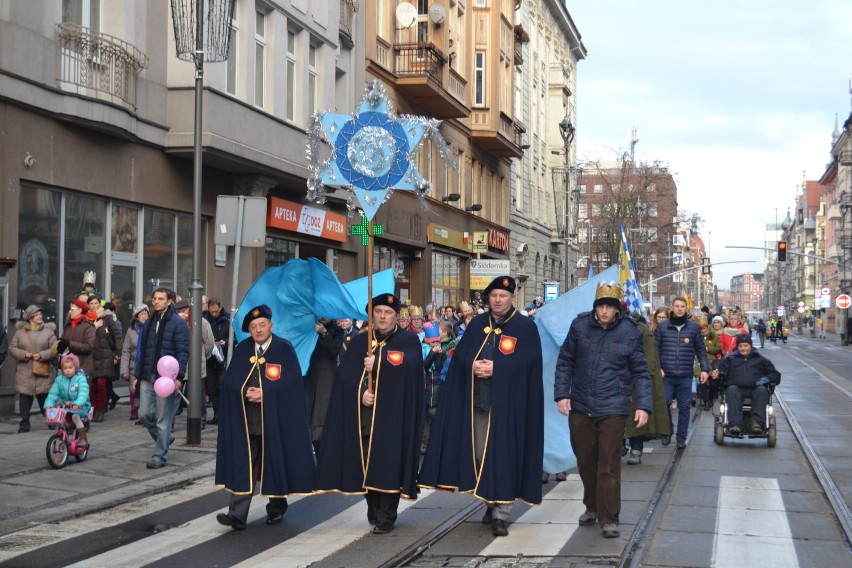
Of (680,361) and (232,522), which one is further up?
(680,361)

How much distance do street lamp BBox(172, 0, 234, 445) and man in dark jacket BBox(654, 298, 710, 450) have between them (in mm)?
5702

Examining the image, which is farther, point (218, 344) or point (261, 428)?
point (218, 344)

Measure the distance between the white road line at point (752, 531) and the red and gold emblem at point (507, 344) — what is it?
2.02m

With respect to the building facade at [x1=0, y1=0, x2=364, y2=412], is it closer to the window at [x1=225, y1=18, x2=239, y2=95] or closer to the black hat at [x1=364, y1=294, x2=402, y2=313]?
the window at [x1=225, y1=18, x2=239, y2=95]

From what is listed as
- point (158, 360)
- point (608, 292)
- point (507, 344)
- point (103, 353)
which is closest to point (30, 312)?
point (103, 353)

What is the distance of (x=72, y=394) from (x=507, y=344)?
5328mm

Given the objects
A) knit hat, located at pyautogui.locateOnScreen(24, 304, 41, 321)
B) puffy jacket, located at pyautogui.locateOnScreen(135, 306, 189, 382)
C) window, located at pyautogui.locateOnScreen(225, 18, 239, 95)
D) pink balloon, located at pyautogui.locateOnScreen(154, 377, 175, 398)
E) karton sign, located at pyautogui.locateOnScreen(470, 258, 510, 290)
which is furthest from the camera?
karton sign, located at pyautogui.locateOnScreen(470, 258, 510, 290)

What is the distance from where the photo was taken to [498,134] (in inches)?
1570

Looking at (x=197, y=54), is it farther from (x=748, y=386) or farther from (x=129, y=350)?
(x=748, y=386)

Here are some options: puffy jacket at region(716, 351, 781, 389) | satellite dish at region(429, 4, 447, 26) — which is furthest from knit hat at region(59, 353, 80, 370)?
satellite dish at region(429, 4, 447, 26)

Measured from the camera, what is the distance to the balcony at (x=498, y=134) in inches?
1553

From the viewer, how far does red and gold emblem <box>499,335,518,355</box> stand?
867 cm

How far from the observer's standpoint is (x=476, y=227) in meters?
40.8

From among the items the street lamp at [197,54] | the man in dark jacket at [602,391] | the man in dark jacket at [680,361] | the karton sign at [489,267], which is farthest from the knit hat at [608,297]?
the karton sign at [489,267]
